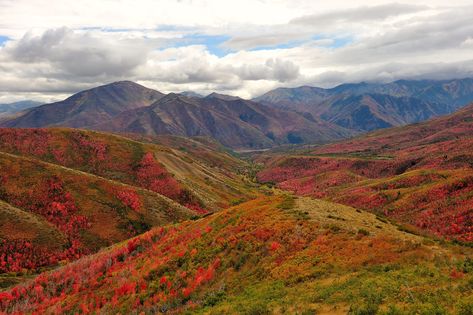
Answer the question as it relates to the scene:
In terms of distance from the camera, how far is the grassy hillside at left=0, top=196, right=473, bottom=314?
23.4 meters

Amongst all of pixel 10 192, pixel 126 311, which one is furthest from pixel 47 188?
pixel 126 311

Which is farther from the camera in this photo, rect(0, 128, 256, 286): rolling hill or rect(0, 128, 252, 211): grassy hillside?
rect(0, 128, 252, 211): grassy hillside

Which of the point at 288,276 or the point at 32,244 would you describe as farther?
the point at 32,244

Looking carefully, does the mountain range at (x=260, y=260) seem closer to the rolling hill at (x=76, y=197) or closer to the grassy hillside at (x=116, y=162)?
the rolling hill at (x=76, y=197)

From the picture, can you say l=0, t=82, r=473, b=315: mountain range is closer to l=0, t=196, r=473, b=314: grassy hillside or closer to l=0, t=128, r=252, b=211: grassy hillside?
l=0, t=196, r=473, b=314: grassy hillside

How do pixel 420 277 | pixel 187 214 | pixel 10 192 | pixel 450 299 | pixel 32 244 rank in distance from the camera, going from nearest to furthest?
1. pixel 450 299
2. pixel 420 277
3. pixel 32 244
4. pixel 10 192
5. pixel 187 214

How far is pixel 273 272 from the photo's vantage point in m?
32.3

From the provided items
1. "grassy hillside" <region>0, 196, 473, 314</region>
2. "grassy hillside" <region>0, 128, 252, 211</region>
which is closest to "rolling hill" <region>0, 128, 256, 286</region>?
"grassy hillside" <region>0, 128, 252, 211</region>

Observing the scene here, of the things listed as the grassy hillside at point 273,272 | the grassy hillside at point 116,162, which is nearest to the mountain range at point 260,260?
the grassy hillside at point 273,272

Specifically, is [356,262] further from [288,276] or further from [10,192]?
[10,192]

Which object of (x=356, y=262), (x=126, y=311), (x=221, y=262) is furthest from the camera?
(x=221, y=262)

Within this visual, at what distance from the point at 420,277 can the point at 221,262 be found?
2051cm

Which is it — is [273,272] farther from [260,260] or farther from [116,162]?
[116,162]

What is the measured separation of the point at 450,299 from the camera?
792 inches
